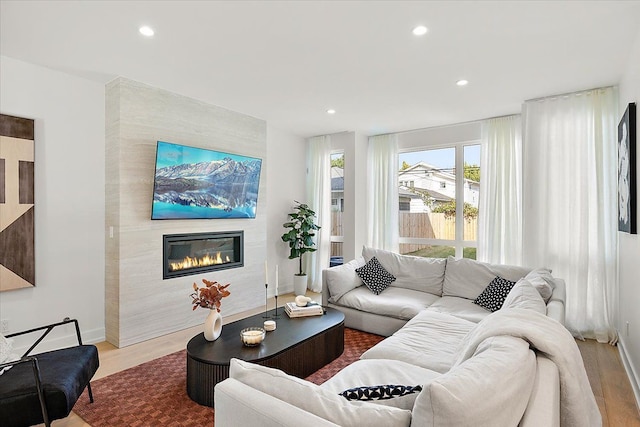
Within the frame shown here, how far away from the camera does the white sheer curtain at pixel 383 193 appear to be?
5.51m

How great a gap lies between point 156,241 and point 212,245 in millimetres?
770

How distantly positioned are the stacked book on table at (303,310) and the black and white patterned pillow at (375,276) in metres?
1.06

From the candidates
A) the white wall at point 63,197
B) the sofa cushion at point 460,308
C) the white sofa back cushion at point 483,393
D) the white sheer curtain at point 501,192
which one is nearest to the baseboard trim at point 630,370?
the sofa cushion at point 460,308

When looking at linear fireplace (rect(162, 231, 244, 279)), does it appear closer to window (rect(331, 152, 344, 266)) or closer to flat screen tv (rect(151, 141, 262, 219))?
flat screen tv (rect(151, 141, 262, 219))

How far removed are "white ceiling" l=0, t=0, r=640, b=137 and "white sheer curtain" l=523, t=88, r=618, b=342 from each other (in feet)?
1.01

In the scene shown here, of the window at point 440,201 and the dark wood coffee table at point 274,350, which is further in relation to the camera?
the window at point 440,201

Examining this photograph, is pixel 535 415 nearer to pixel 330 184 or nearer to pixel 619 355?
pixel 619 355

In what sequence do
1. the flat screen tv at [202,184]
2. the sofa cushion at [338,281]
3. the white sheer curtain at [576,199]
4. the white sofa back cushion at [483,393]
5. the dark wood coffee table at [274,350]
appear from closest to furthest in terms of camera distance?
the white sofa back cushion at [483,393]
the dark wood coffee table at [274,350]
the white sheer curtain at [576,199]
the flat screen tv at [202,184]
the sofa cushion at [338,281]

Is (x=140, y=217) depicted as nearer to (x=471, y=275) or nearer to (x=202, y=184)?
(x=202, y=184)

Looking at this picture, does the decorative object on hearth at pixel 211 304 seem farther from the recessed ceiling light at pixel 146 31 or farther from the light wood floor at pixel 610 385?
the light wood floor at pixel 610 385

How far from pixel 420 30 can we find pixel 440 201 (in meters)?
3.14

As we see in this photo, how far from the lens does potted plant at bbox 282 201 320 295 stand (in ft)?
17.9

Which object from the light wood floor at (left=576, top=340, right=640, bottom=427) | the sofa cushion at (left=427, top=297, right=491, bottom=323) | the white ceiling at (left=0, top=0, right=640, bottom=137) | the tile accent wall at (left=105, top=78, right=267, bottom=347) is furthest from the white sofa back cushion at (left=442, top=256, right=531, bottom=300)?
the tile accent wall at (left=105, top=78, right=267, bottom=347)

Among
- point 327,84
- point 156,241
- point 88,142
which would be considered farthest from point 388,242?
point 88,142
